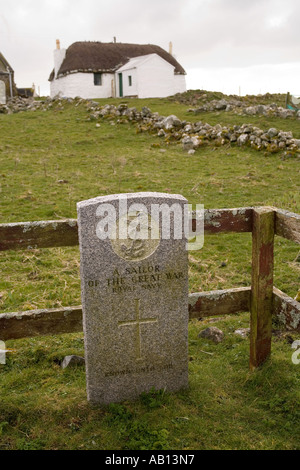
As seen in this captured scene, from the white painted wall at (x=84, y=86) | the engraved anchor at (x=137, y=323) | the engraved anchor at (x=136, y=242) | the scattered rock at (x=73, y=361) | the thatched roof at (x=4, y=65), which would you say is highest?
the thatched roof at (x=4, y=65)

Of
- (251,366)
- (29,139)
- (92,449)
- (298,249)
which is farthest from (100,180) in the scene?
(92,449)

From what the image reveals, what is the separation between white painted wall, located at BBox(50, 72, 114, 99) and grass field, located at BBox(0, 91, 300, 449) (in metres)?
27.7

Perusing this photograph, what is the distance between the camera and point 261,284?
4609 mm

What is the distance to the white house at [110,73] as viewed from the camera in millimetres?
41781

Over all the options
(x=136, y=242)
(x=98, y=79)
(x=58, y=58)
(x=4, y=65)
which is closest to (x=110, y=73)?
(x=98, y=79)

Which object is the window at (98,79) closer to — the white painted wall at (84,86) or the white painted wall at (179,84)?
the white painted wall at (84,86)

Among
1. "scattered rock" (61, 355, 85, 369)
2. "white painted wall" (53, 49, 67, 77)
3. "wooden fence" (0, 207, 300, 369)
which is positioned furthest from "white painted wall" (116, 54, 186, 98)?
"wooden fence" (0, 207, 300, 369)

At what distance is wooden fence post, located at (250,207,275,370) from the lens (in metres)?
4.49

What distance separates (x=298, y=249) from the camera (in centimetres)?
880

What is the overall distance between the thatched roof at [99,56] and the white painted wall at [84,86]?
55cm

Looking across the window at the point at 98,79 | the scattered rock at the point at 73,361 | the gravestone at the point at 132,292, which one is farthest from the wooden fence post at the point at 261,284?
the window at the point at 98,79

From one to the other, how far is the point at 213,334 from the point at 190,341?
0.31 metres

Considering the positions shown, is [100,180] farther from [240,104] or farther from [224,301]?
[240,104]

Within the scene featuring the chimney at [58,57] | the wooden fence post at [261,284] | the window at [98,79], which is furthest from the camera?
the chimney at [58,57]
